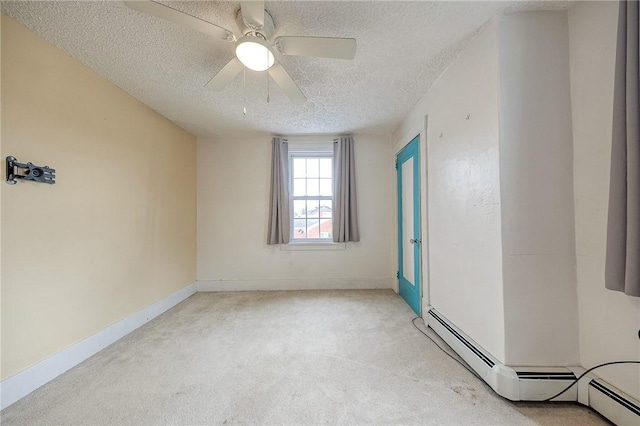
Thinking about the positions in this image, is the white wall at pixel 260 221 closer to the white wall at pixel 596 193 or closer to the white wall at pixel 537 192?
the white wall at pixel 537 192

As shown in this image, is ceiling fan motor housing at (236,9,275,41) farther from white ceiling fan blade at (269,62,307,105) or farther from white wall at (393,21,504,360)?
white wall at (393,21,504,360)

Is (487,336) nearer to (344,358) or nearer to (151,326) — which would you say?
(344,358)

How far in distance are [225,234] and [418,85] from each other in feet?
10.7

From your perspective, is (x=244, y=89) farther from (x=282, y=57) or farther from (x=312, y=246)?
(x=312, y=246)

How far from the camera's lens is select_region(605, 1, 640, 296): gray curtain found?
3.43ft

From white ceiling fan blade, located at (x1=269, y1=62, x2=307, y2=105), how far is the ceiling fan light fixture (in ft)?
0.22

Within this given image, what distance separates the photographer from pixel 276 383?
1588 mm

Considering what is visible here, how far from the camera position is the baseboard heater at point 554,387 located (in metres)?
1.20

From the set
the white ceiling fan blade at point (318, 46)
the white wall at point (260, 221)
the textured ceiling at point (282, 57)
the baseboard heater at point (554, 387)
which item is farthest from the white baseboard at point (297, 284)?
the white ceiling fan blade at point (318, 46)

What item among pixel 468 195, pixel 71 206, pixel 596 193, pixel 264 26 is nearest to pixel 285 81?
pixel 264 26

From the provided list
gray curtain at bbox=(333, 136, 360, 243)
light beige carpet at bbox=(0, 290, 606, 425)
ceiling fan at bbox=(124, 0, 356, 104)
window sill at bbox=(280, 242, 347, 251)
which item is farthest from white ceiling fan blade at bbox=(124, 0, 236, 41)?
window sill at bbox=(280, 242, 347, 251)

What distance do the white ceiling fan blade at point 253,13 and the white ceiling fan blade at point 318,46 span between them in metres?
0.13

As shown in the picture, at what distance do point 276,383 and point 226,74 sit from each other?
2191 millimetres

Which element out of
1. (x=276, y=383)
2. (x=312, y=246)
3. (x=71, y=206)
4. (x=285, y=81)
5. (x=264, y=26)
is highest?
(x=264, y=26)
